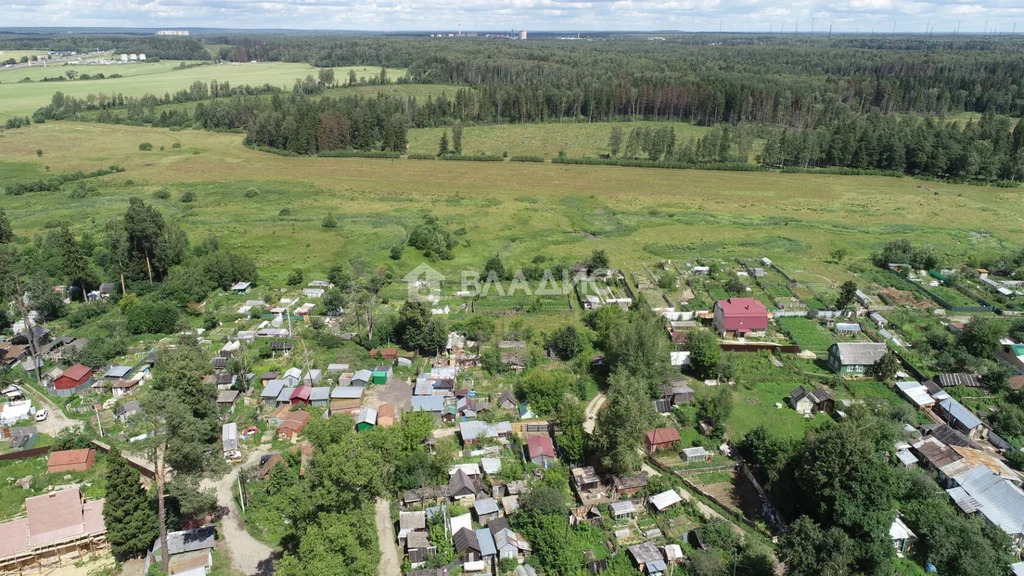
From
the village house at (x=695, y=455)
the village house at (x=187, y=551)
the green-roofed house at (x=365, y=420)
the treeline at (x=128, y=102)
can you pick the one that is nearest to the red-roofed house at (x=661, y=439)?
the village house at (x=695, y=455)

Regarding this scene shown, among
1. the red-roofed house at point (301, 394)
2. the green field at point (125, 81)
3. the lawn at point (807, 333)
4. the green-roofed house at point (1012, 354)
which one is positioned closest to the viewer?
the red-roofed house at point (301, 394)

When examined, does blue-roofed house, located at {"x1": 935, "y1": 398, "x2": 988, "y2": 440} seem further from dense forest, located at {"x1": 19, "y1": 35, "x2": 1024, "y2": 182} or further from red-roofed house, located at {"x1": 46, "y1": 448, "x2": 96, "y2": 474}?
dense forest, located at {"x1": 19, "y1": 35, "x2": 1024, "y2": 182}

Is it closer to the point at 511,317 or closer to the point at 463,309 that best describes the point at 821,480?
the point at 511,317

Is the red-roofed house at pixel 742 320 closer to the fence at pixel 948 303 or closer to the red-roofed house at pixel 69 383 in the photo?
the fence at pixel 948 303

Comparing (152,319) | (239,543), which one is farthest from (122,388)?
(239,543)

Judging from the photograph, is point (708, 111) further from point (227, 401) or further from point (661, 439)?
point (227, 401)
